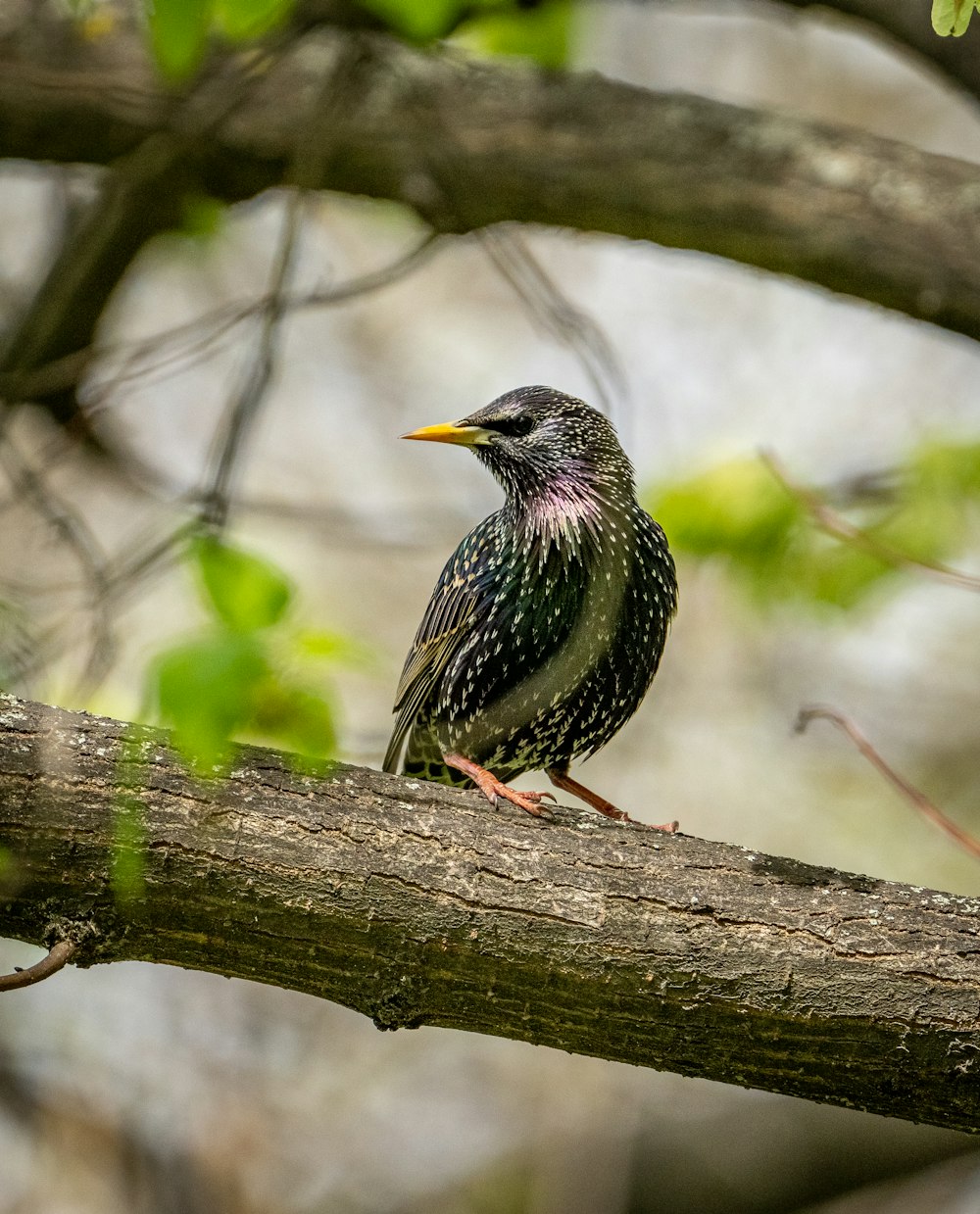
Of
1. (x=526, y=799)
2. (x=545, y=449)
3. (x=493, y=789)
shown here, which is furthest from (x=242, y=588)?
(x=545, y=449)

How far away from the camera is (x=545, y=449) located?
14.3ft

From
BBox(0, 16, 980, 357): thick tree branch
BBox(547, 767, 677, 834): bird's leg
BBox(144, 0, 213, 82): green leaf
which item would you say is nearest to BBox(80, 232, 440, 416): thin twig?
BBox(0, 16, 980, 357): thick tree branch

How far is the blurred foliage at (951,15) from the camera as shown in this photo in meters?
1.95

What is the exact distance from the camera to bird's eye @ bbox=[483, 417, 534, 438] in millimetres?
4336

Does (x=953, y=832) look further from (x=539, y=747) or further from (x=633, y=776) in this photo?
(x=633, y=776)

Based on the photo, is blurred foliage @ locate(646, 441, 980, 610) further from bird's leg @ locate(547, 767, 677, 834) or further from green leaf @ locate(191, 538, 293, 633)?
green leaf @ locate(191, 538, 293, 633)

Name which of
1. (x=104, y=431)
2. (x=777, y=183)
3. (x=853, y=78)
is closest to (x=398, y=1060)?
(x=104, y=431)

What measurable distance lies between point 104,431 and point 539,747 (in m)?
2.39

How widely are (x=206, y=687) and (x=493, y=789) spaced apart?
1.74 metres

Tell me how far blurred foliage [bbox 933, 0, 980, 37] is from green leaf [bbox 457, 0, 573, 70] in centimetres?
297

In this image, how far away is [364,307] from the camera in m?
10.4

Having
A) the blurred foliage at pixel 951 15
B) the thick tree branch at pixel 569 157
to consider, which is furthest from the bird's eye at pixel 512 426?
the blurred foliage at pixel 951 15

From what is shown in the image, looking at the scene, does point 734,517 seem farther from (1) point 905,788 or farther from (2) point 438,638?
(1) point 905,788

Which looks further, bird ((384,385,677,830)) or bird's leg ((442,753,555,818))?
bird ((384,385,677,830))
